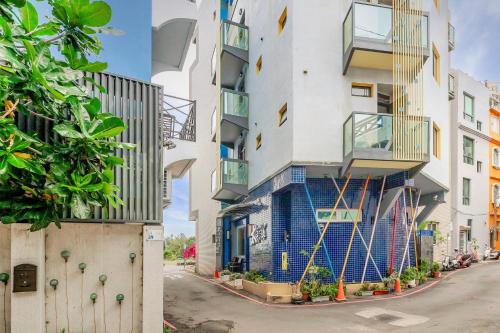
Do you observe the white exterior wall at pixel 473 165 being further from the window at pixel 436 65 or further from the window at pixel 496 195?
the window at pixel 436 65

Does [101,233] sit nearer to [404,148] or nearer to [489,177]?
[404,148]

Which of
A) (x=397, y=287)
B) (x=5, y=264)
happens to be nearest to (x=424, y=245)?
(x=397, y=287)

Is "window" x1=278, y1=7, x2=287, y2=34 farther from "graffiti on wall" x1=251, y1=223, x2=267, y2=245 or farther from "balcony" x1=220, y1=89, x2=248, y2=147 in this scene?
"graffiti on wall" x1=251, y1=223, x2=267, y2=245

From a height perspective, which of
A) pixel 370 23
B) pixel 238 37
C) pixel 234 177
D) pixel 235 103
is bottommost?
pixel 234 177

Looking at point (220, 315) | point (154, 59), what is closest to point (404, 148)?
point (220, 315)

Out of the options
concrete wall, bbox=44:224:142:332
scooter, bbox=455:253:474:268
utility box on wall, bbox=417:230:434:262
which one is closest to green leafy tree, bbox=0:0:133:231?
concrete wall, bbox=44:224:142:332

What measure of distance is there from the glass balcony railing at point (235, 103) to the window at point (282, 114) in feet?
15.0

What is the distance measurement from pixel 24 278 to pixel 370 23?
13.0 metres

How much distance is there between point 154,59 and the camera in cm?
2052

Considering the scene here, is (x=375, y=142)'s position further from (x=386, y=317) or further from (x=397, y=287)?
(x=386, y=317)

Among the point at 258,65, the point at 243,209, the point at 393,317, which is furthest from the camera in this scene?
the point at 243,209

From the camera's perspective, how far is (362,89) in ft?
48.5

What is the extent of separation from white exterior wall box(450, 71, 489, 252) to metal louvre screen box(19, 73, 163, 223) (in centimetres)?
2613

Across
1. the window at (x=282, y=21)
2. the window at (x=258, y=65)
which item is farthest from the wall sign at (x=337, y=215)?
the window at (x=258, y=65)
